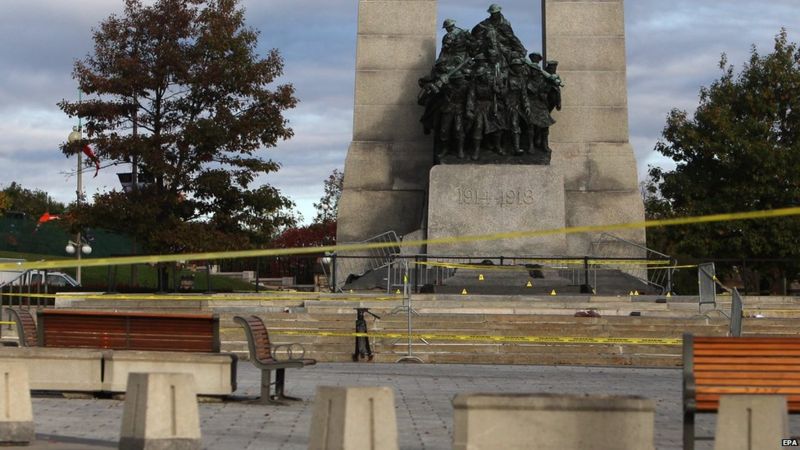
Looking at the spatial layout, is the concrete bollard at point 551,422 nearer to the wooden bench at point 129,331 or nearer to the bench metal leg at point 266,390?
the bench metal leg at point 266,390

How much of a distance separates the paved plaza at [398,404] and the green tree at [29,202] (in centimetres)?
5703

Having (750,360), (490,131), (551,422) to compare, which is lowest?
(551,422)

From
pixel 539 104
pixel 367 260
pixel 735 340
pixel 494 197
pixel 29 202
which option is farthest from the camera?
pixel 29 202

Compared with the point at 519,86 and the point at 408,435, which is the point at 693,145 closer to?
the point at 519,86

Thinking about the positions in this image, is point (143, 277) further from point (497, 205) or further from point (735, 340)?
point (735, 340)

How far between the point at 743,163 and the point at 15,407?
35334mm

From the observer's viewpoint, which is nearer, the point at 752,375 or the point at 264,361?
the point at 752,375

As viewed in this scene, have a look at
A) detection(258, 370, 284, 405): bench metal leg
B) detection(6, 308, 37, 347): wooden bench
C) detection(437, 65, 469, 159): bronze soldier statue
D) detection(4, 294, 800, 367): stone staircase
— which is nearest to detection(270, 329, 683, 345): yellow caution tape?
detection(4, 294, 800, 367): stone staircase

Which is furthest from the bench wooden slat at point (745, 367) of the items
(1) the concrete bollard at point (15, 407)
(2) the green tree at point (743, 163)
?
(2) the green tree at point (743, 163)

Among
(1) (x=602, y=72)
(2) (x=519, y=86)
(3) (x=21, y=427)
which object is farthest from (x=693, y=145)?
(3) (x=21, y=427)

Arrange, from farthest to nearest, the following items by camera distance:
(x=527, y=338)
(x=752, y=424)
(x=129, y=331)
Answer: (x=527, y=338) → (x=129, y=331) → (x=752, y=424)

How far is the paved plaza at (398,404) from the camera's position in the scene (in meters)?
11.2

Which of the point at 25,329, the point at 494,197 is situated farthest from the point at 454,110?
the point at 25,329

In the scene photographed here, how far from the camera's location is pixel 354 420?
29.1ft
